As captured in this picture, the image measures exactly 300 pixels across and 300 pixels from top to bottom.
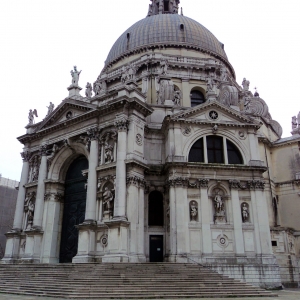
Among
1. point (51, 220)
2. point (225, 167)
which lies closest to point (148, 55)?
point (225, 167)

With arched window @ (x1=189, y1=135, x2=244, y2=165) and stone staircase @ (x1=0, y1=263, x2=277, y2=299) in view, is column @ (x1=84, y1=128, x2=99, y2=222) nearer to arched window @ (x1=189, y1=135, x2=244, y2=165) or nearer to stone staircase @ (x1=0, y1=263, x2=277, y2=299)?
stone staircase @ (x1=0, y1=263, x2=277, y2=299)

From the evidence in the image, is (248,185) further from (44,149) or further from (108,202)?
(44,149)

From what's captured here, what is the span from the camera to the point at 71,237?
2680 cm

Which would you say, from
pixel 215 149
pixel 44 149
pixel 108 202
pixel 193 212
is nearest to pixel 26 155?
pixel 44 149

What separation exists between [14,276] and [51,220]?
7.29 m

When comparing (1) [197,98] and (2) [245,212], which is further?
(1) [197,98]

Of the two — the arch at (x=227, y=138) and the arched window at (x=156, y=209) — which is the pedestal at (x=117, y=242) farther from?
the arch at (x=227, y=138)

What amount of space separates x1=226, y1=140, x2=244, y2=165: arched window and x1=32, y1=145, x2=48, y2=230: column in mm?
14887

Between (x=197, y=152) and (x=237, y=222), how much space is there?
5833 mm

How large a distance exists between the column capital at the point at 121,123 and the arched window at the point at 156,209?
17.9 ft

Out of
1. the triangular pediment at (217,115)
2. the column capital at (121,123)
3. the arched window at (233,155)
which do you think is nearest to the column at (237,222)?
the arched window at (233,155)

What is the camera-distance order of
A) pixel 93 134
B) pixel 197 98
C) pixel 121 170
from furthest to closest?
pixel 197 98 < pixel 93 134 < pixel 121 170

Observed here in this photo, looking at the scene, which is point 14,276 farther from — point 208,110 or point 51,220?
point 208,110

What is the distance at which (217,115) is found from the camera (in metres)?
27.0
